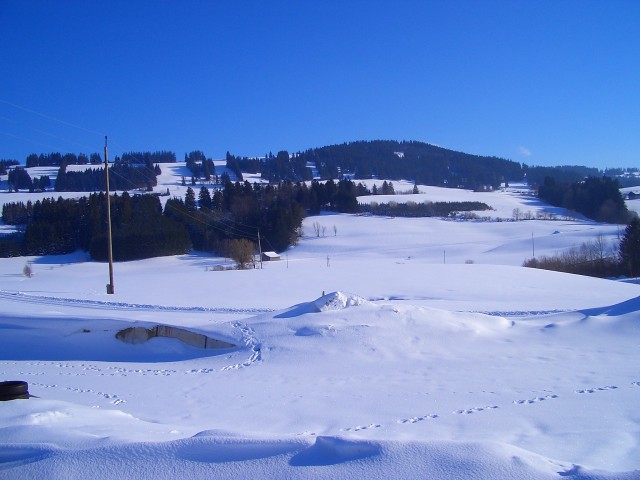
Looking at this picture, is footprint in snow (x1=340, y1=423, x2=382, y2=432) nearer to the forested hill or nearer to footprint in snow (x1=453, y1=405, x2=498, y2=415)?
footprint in snow (x1=453, y1=405, x2=498, y2=415)

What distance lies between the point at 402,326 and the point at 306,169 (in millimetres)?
128568

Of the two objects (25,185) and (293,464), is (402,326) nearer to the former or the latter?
(293,464)

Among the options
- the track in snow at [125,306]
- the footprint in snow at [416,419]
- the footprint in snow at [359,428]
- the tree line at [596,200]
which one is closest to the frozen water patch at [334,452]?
the footprint in snow at [359,428]

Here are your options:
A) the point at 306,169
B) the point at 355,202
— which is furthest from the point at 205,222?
the point at 306,169

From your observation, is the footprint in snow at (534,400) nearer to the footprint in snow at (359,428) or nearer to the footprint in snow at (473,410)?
the footprint in snow at (473,410)

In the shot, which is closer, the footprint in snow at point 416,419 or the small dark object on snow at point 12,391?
the small dark object on snow at point 12,391

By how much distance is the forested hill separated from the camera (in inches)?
5645

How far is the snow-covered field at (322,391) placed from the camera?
3.96 m

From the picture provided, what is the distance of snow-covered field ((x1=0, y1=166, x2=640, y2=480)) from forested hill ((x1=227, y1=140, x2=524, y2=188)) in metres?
118

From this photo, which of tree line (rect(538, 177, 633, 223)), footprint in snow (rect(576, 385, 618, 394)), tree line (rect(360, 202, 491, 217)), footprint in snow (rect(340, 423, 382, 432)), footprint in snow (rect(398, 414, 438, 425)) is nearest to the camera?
footprint in snow (rect(340, 423, 382, 432))

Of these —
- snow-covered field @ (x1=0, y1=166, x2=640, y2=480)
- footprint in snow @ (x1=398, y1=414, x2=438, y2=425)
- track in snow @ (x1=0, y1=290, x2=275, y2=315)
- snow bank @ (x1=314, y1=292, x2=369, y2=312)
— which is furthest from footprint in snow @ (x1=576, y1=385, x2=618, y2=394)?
track in snow @ (x1=0, y1=290, x2=275, y2=315)

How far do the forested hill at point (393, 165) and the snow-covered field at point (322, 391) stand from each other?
11769 centimetres

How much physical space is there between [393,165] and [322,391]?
160 m

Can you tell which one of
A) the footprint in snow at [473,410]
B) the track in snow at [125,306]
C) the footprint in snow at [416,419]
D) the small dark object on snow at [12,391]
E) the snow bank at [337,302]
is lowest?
the track in snow at [125,306]
